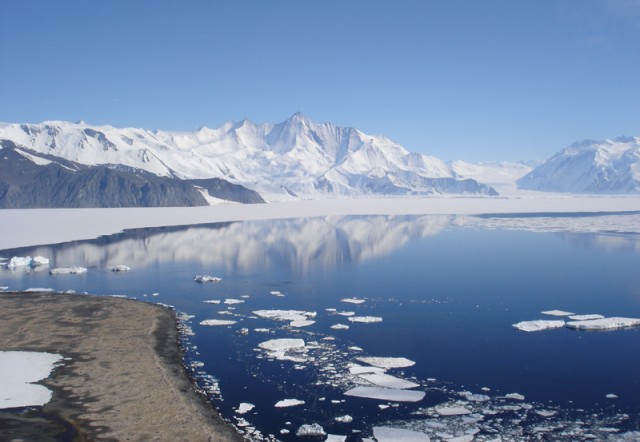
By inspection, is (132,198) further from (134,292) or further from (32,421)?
(32,421)

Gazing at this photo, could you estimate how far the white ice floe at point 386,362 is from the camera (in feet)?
57.5

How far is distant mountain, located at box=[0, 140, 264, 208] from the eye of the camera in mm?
146750

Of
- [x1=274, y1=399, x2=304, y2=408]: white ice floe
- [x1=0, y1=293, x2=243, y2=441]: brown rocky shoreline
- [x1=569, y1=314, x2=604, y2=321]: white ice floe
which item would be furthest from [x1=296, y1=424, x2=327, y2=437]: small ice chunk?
[x1=569, y1=314, x2=604, y2=321]: white ice floe

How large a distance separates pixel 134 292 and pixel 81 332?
8.39 m

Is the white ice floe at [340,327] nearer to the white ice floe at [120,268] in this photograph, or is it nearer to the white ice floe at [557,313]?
the white ice floe at [557,313]

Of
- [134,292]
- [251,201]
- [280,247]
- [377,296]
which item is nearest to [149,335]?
[134,292]

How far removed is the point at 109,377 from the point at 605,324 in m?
17.7

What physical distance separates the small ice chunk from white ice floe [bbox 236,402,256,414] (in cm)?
192

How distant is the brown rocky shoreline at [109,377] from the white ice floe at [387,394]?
3702 millimetres

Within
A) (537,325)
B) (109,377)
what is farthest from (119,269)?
(537,325)

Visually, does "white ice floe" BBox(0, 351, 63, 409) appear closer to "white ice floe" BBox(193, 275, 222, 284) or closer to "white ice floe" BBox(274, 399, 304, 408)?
"white ice floe" BBox(274, 399, 304, 408)

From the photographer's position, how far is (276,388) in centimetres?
1586

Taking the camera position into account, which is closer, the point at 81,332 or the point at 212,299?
the point at 81,332

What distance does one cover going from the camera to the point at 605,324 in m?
21.7
